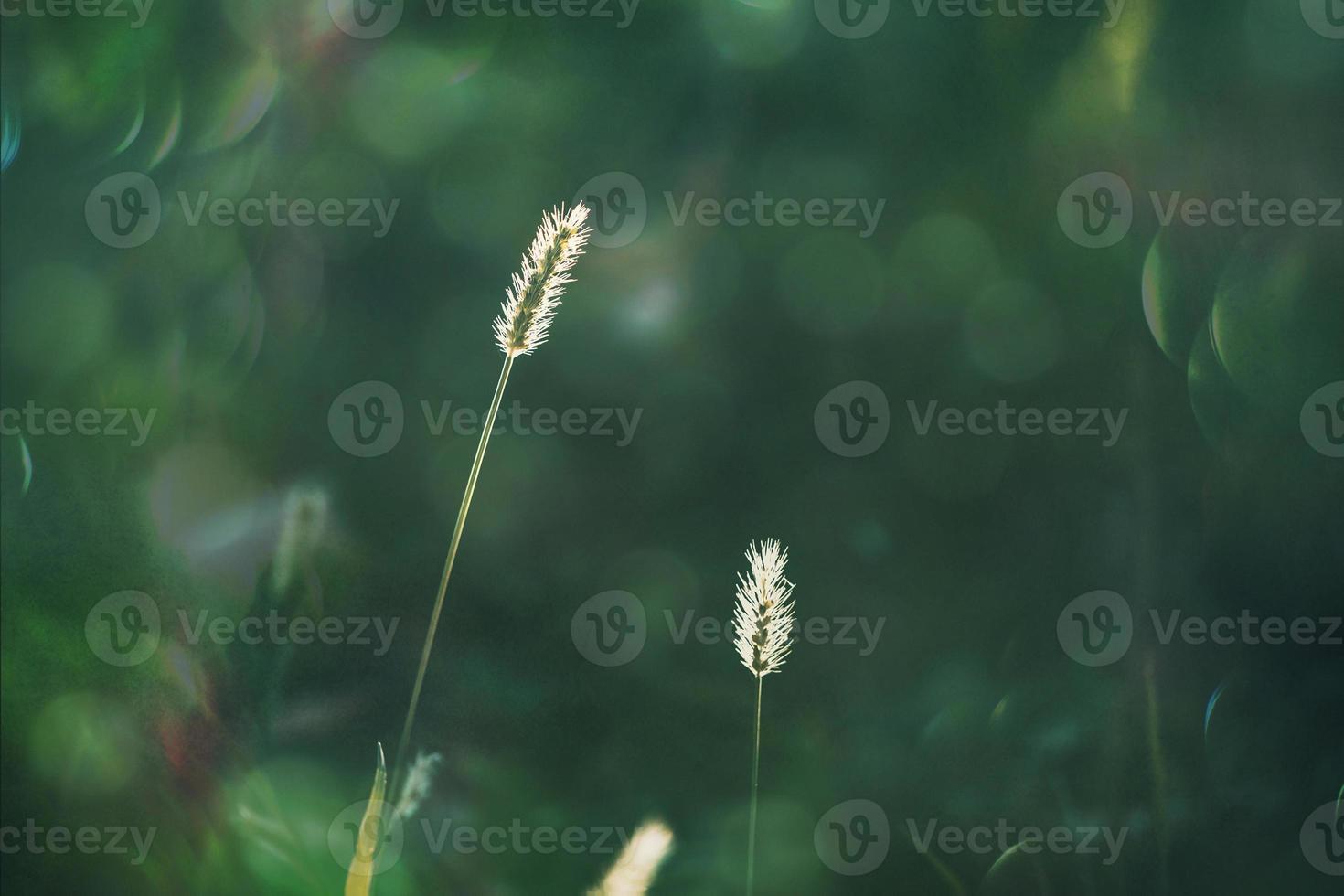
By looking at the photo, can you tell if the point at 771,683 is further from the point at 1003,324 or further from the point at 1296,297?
the point at 1296,297
